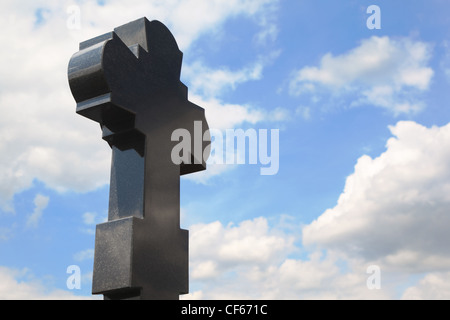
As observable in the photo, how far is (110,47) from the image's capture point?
4.29m

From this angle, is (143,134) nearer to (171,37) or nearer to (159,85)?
(159,85)

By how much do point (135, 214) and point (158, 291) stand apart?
2.27 ft

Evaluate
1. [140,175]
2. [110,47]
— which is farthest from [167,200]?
[110,47]

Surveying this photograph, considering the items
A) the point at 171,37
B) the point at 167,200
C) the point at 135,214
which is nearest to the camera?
the point at 135,214

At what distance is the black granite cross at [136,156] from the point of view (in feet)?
13.7

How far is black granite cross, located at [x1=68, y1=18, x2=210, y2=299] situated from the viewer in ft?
13.7

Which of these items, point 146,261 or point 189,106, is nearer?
point 146,261

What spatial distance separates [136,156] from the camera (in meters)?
4.55

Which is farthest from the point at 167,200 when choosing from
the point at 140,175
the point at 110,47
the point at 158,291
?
the point at 110,47

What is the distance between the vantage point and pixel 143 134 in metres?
4.54
